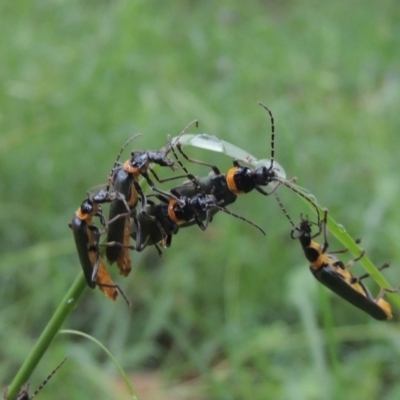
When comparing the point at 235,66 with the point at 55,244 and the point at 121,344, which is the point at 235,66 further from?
the point at 121,344

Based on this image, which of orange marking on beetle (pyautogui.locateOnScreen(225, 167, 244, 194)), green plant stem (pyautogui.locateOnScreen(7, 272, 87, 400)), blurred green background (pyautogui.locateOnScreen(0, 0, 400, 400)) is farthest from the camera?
blurred green background (pyautogui.locateOnScreen(0, 0, 400, 400))

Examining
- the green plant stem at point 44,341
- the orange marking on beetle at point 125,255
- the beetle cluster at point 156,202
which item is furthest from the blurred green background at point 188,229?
the green plant stem at point 44,341

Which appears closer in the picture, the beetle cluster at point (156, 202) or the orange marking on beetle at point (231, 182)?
the beetle cluster at point (156, 202)

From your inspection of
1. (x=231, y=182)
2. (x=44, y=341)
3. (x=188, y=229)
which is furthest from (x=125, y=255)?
(x=188, y=229)

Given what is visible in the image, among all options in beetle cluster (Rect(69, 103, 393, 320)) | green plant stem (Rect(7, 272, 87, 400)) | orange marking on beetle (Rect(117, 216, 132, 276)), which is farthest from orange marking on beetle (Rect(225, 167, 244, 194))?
green plant stem (Rect(7, 272, 87, 400))

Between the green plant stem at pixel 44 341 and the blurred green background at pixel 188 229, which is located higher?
the blurred green background at pixel 188 229

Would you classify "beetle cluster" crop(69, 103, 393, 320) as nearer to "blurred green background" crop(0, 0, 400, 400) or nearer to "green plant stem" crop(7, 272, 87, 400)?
"green plant stem" crop(7, 272, 87, 400)

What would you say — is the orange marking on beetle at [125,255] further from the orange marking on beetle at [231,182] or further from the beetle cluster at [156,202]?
the orange marking on beetle at [231,182]

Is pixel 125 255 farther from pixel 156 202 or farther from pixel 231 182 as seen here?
pixel 231 182

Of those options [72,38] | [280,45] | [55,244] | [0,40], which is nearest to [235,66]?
[280,45]

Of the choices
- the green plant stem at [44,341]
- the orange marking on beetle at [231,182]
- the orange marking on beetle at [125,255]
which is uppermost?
the orange marking on beetle at [231,182]
